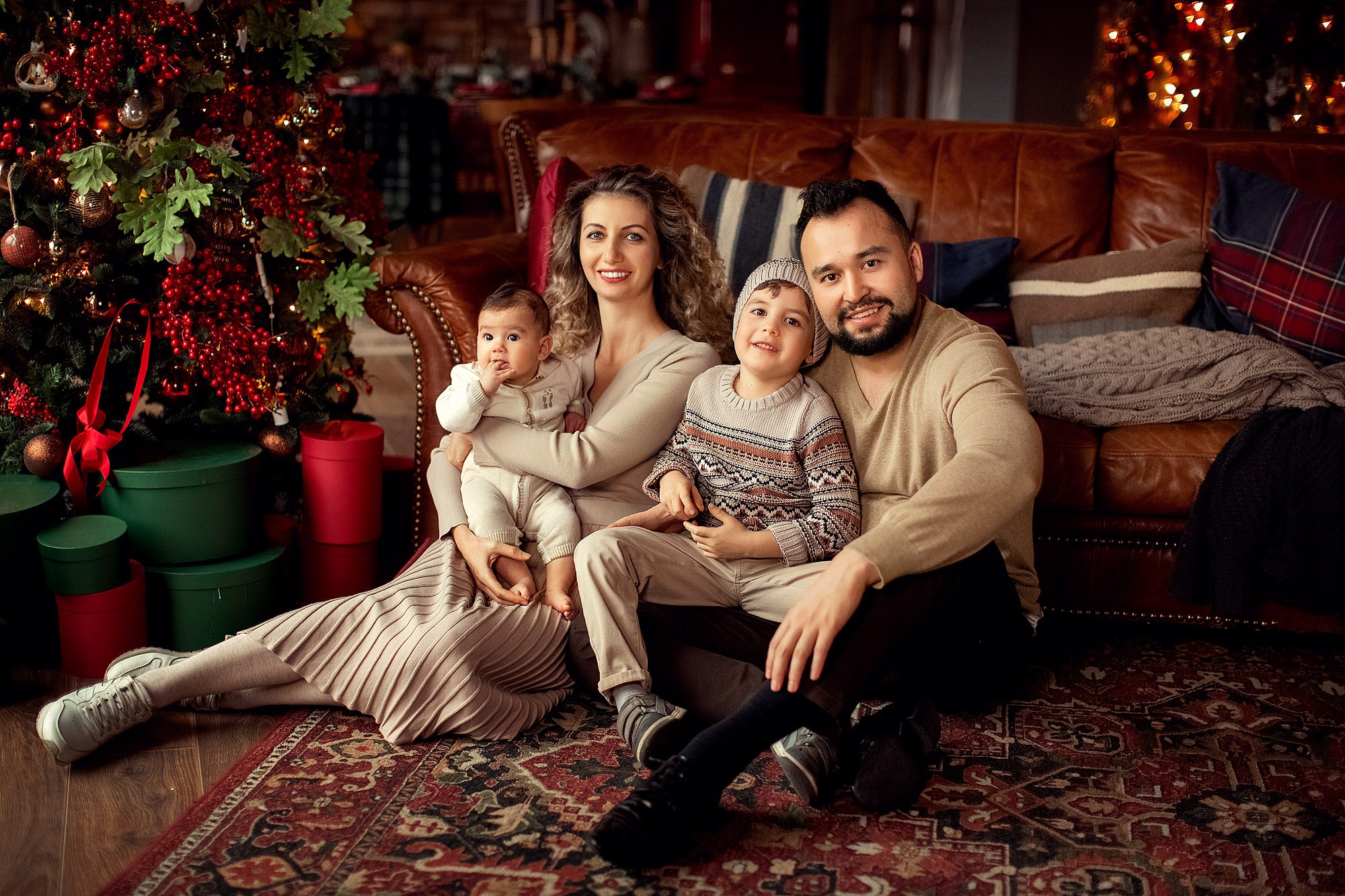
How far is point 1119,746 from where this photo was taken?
191 cm

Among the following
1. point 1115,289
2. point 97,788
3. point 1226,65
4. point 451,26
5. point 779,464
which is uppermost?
point 451,26

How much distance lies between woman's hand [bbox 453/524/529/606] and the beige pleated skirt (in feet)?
0.07

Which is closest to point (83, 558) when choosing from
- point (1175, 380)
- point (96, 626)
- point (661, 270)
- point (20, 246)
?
point (96, 626)

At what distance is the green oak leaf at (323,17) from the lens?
2367mm

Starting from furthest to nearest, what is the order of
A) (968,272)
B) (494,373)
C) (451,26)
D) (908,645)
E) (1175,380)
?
(451,26) < (968,272) < (1175,380) < (494,373) < (908,645)

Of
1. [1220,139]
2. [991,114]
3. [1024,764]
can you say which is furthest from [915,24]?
[1024,764]

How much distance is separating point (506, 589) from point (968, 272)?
1349 millimetres

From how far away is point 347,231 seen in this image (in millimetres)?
2424

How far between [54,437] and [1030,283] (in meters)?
2.14

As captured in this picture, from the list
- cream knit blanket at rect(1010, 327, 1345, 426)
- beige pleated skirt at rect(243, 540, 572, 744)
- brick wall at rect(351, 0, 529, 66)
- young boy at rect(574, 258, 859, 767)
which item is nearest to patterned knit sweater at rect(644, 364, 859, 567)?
young boy at rect(574, 258, 859, 767)

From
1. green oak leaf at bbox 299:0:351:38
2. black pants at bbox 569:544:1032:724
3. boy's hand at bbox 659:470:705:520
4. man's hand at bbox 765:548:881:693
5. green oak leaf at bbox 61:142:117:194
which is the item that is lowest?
black pants at bbox 569:544:1032:724

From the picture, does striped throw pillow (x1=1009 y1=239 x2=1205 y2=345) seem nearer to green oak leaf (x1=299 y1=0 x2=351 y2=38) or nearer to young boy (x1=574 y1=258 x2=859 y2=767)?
young boy (x1=574 y1=258 x2=859 y2=767)

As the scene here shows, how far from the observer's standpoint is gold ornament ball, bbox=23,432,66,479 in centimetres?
222

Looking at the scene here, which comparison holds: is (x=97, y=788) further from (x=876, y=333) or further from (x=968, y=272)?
(x=968, y=272)
